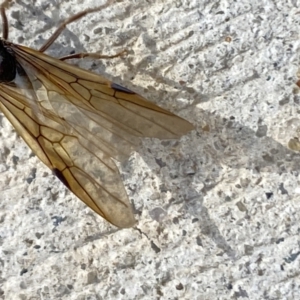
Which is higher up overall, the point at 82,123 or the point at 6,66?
the point at 6,66

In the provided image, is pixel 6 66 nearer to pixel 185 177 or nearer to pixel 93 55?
pixel 93 55

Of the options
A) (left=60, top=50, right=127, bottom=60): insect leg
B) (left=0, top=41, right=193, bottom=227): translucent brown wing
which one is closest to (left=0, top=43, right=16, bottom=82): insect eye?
(left=0, top=41, right=193, bottom=227): translucent brown wing

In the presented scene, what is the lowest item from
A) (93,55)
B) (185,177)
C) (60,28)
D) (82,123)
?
(185,177)

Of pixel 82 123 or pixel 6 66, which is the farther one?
pixel 6 66

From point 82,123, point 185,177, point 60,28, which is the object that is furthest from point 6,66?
point 185,177

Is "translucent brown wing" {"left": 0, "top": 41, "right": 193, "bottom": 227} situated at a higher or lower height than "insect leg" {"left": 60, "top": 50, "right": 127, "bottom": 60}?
lower

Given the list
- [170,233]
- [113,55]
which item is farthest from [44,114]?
[170,233]

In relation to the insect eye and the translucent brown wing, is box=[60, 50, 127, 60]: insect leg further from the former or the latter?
the insect eye

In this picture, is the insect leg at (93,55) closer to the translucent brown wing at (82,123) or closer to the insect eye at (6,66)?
the translucent brown wing at (82,123)
